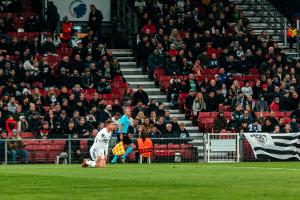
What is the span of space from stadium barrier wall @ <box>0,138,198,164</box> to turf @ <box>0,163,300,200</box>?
9.73 metres

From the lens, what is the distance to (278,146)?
1533 inches

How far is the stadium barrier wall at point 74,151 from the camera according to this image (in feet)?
122

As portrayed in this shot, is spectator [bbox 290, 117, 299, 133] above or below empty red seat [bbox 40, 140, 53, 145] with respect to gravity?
above

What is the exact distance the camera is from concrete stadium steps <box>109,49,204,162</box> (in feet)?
142

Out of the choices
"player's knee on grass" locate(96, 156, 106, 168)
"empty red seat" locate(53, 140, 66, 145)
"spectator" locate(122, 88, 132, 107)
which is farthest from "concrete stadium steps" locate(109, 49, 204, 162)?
"player's knee on grass" locate(96, 156, 106, 168)

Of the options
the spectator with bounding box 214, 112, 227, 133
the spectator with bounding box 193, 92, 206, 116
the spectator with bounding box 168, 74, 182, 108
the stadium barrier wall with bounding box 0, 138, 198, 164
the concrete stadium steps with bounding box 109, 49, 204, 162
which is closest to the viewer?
the stadium barrier wall with bounding box 0, 138, 198, 164

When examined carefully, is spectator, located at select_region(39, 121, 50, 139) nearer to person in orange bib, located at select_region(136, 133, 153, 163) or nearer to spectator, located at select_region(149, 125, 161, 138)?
person in orange bib, located at select_region(136, 133, 153, 163)

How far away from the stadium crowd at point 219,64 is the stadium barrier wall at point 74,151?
287 cm

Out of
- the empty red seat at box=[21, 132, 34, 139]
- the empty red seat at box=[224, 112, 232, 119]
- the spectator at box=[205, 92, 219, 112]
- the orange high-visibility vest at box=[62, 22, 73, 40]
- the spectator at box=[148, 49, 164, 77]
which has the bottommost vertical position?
the empty red seat at box=[21, 132, 34, 139]

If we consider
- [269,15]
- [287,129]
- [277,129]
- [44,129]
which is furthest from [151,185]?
[269,15]

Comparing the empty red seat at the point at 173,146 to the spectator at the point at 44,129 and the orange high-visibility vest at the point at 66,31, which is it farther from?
the orange high-visibility vest at the point at 66,31

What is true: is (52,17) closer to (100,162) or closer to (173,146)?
(173,146)

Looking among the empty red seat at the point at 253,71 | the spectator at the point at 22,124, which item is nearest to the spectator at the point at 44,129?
the spectator at the point at 22,124

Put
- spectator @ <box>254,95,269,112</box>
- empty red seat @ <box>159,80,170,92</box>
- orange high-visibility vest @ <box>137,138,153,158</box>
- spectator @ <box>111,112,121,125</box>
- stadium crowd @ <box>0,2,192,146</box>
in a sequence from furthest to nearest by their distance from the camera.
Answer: empty red seat @ <box>159,80,170,92</box>, spectator @ <box>254,95,269,112</box>, spectator @ <box>111,112,121,125</box>, stadium crowd @ <box>0,2,192,146</box>, orange high-visibility vest @ <box>137,138,153,158</box>
